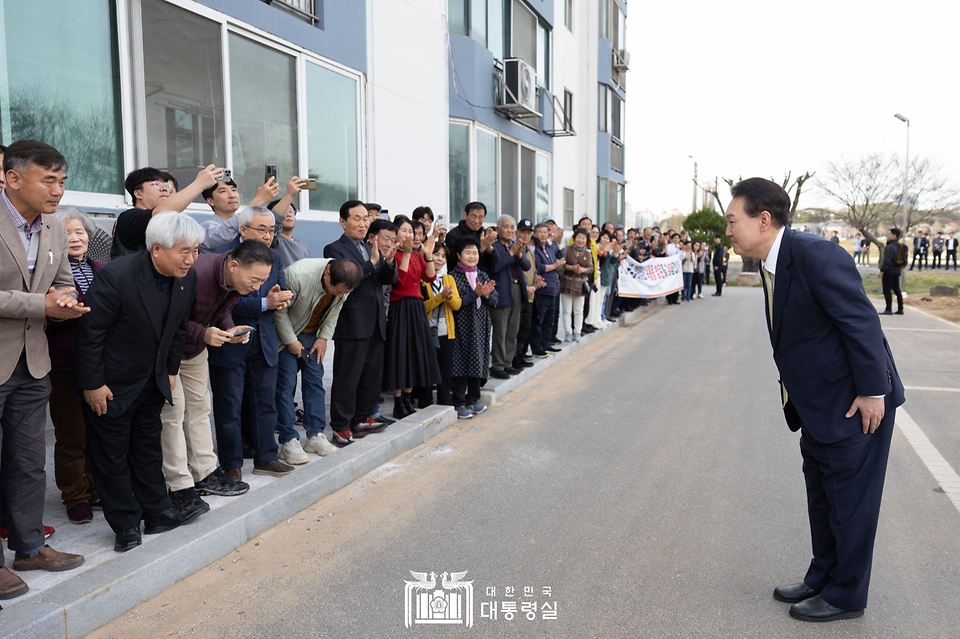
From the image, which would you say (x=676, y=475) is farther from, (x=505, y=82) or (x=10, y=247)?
(x=505, y=82)

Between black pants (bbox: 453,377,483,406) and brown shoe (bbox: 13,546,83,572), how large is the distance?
4256mm

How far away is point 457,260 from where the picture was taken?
7.87m

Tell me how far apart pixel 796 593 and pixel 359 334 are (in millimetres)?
3730

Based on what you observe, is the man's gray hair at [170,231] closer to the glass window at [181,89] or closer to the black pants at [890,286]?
the glass window at [181,89]

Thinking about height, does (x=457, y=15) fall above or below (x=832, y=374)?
above

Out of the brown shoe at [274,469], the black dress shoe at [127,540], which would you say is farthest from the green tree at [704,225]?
the black dress shoe at [127,540]

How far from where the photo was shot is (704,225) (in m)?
37.5

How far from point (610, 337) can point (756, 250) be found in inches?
406

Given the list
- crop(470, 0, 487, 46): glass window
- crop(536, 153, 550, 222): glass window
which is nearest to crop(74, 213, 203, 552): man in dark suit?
crop(470, 0, 487, 46): glass window

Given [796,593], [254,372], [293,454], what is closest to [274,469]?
[293,454]

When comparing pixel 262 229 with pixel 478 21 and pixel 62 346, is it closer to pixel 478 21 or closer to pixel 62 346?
pixel 62 346

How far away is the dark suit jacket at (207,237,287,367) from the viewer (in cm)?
490

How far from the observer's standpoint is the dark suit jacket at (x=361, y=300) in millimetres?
6109

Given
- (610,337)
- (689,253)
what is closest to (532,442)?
(610,337)
